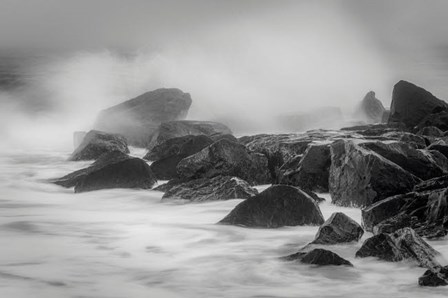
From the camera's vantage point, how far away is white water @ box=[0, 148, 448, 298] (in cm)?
571

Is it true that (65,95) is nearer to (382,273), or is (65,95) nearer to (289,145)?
(289,145)

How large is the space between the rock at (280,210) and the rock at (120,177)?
3.28m

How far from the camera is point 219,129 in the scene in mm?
16328

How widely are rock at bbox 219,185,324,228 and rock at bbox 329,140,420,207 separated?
0.98m

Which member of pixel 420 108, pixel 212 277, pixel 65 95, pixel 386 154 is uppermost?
pixel 65 95

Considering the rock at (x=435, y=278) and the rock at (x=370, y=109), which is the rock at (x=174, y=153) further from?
the rock at (x=370, y=109)

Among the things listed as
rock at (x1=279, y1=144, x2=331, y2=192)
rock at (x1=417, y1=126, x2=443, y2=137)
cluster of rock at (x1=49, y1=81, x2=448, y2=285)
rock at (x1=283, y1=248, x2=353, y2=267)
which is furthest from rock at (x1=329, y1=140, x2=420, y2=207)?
rock at (x1=417, y1=126, x2=443, y2=137)

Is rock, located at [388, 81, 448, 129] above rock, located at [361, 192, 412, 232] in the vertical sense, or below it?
above

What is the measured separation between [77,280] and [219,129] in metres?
10.6

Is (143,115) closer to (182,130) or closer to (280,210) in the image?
(182,130)

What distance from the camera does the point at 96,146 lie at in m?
15.0

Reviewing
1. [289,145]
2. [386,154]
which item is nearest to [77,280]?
[386,154]

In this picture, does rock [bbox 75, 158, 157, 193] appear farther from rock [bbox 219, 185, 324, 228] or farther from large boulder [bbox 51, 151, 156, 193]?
rock [bbox 219, 185, 324, 228]

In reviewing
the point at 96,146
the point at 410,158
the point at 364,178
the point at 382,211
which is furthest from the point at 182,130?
the point at 382,211
